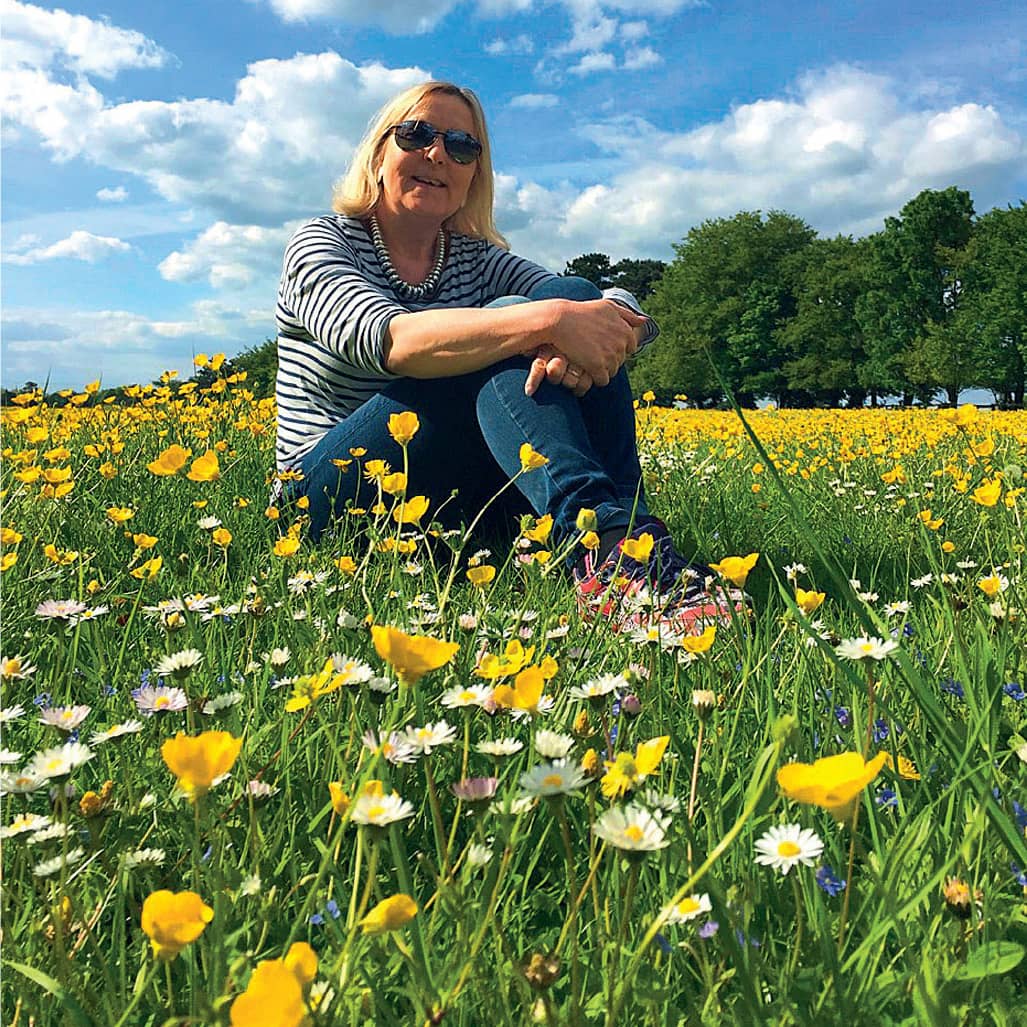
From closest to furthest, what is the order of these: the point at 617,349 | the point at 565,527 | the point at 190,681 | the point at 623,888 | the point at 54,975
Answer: the point at 54,975, the point at 623,888, the point at 190,681, the point at 565,527, the point at 617,349

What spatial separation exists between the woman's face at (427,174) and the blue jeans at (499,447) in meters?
0.67

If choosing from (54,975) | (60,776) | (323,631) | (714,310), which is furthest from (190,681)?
(714,310)

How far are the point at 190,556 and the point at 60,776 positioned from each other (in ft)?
6.21

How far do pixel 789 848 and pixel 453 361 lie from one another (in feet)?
6.68

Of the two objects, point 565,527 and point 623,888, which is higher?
point 565,527

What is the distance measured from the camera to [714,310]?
4803 centimetres

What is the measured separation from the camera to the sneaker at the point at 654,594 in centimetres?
171

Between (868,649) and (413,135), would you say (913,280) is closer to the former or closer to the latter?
(413,135)

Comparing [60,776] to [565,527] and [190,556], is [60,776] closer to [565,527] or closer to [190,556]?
[565,527]

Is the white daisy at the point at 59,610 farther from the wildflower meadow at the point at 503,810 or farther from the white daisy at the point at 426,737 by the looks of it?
the white daisy at the point at 426,737

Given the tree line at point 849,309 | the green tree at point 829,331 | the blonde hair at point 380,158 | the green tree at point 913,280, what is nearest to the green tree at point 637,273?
the tree line at point 849,309

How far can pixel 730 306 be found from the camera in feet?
157

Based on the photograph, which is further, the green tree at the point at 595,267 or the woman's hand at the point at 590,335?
the green tree at the point at 595,267

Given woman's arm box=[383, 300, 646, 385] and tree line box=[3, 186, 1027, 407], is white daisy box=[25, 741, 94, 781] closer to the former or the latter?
woman's arm box=[383, 300, 646, 385]
